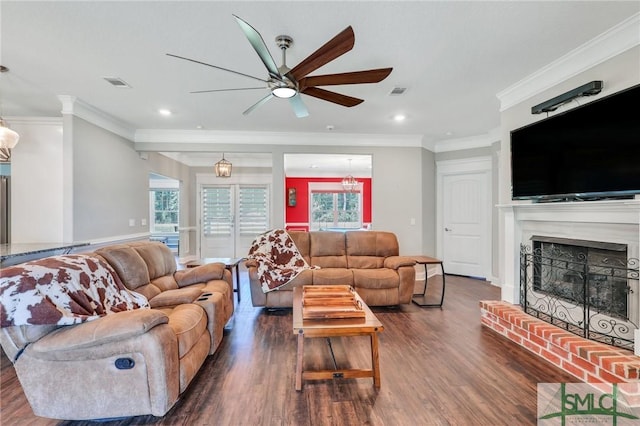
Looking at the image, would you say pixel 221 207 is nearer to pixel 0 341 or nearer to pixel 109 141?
pixel 109 141

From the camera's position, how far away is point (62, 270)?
1.88 m

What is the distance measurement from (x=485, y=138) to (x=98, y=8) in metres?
5.52

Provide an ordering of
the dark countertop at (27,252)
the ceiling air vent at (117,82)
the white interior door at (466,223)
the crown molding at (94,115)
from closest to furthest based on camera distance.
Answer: the dark countertop at (27,252)
the ceiling air vent at (117,82)
the crown molding at (94,115)
the white interior door at (466,223)

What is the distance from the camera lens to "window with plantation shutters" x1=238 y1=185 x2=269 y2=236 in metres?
7.74

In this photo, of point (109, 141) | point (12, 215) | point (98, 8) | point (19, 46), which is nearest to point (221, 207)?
point (109, 141)

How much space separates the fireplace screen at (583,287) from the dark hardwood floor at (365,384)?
51 centimetres

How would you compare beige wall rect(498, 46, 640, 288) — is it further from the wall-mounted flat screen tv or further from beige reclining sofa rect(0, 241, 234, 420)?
beige reclining sofa rect(0, 241, 234, 420)

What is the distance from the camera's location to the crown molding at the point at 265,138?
5.07 m

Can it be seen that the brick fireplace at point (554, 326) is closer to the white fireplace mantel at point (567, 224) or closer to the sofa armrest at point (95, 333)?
the white fireplace mantel at point (567, 224)

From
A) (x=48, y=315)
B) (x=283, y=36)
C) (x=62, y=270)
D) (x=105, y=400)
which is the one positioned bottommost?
(x=105, y=400)

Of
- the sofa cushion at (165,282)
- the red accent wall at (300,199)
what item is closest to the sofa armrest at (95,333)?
the sofa cushion at (165,282)

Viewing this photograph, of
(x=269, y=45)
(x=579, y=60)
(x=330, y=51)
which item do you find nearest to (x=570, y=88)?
(x=579, y=60)

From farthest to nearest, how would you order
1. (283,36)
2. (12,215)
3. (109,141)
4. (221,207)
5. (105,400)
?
1. (221,207)
2. (109,141)
3. (12,215)
4. (283,36)
5. (105,400)

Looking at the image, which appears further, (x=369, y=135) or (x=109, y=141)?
(x=369, y=135)
